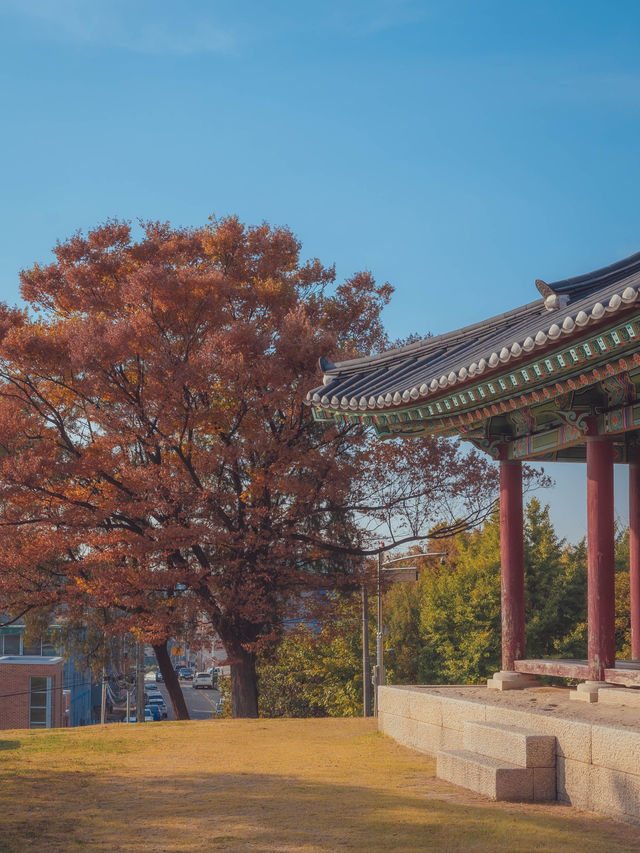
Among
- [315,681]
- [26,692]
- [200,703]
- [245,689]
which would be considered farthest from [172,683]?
[200,703]

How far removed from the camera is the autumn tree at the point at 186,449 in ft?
57.1

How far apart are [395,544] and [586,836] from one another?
42.8 feet

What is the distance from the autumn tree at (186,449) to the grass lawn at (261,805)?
6.00 m

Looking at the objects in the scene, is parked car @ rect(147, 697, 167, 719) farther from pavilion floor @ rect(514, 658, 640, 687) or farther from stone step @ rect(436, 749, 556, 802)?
stone step @ rect(436, 749, 556, 802)

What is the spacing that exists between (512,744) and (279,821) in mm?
2238

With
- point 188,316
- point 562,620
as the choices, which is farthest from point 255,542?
point 562,620

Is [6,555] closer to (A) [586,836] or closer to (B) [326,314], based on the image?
(B) [326,314]

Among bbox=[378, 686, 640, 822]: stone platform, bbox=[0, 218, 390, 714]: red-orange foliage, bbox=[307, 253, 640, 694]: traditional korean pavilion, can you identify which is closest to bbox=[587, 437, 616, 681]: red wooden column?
bbox=[307, 253, 640, 694]: traditional korean pavilion

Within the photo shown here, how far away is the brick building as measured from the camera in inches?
1588

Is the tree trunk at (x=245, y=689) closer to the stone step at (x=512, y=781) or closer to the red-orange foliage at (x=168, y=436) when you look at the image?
the red-orange foliage at (x=168, y=436)

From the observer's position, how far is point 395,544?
64.1 ft

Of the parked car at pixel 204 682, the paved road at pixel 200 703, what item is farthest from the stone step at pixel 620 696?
the parked car at pixel 204 682

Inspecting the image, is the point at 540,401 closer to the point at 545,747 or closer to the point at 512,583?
the point at 512,583

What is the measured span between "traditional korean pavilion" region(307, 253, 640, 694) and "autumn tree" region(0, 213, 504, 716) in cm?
492
